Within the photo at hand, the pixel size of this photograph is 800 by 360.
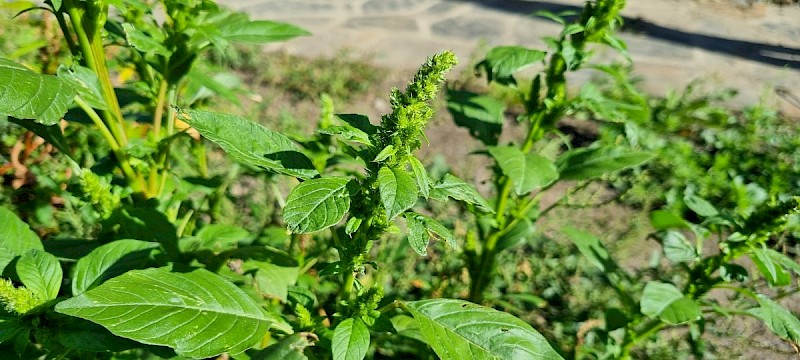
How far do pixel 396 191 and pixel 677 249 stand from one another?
1.20 meters

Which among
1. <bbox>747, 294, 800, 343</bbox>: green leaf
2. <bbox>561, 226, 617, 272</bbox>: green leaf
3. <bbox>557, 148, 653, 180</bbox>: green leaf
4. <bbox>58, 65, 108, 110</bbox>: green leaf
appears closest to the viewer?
<bbox>58, 65, 108, 110</bbox>: green leaf

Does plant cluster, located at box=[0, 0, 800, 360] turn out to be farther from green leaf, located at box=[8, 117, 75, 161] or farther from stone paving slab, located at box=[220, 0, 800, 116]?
stone paving slab, located at box=[220, 0, 800, 116]

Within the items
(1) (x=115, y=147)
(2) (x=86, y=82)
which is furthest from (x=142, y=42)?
(1) (x=115, y=147)

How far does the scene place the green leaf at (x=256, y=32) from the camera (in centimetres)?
167

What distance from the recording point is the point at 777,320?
172 centimetres

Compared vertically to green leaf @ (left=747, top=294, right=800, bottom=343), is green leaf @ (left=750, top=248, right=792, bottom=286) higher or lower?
higher

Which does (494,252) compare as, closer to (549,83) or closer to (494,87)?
(549,83)

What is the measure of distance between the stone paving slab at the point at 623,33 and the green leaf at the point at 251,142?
358 centimetres

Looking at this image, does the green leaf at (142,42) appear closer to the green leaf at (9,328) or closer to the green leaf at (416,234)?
the green leaf at (9,328)

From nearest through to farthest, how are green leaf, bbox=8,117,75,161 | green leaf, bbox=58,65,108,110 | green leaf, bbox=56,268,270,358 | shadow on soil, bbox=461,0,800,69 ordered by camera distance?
green leaf, bbox=56,268,270,358, green leaf, bbox=58,65,108,110, green leaf, bbox=8,117,75,161, shadow on soil, bbox=461,0,800,69

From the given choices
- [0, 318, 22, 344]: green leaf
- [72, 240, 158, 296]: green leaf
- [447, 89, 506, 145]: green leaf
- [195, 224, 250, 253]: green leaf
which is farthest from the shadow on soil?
[0, 318, 22, 344]: green leaf

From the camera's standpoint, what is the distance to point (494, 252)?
2.07 metres

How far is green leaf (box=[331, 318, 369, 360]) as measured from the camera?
1.16 m

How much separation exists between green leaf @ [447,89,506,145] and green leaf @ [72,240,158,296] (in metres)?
1.13
